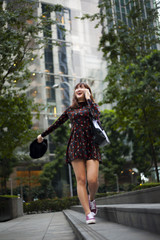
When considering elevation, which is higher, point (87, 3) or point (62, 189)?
point (87, 3)

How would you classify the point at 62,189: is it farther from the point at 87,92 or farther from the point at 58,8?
the point at 87,92

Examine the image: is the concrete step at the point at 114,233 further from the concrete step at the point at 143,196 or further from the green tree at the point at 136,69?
the green tree at the point at 136,69

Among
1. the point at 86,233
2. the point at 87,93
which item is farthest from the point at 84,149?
the point at 86,233

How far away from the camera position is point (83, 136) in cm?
380

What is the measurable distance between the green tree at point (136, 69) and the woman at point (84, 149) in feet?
30.4

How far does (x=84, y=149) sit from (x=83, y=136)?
0.19m

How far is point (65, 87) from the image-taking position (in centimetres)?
5203

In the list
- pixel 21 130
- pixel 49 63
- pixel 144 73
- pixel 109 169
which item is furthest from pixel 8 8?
pixel 49 63

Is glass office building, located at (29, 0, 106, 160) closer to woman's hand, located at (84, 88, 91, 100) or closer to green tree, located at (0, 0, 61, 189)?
green tree, located at (0, 0, 61, 189)

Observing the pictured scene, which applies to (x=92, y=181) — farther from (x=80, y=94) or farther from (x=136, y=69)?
(x=136, y=69)

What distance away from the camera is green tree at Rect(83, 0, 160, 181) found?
13.1 meters

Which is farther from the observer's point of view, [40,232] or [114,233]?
[40,232]

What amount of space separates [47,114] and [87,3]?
82.9ft

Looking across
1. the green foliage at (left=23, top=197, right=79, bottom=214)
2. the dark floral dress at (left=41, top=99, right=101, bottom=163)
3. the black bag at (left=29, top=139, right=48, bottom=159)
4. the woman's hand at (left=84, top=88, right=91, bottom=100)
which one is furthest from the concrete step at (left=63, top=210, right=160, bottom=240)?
the green foliage at (left=23, top=197, right=79, bottom=214)
